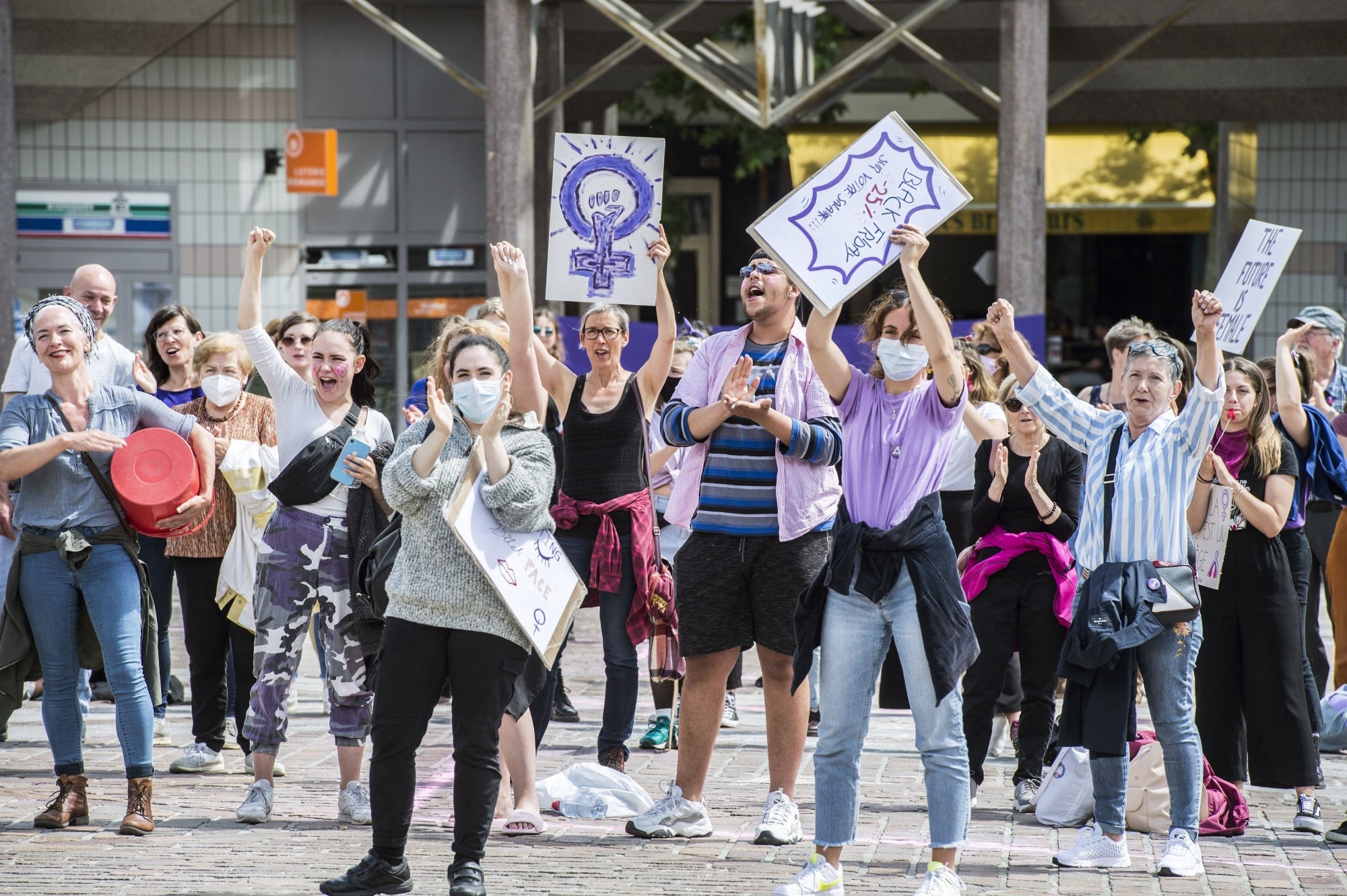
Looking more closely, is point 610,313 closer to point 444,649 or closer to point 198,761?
point 444,649

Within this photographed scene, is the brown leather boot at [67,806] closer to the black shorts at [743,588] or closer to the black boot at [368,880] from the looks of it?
the black boot at [368,880]

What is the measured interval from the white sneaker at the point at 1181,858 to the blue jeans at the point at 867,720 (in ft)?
2.98

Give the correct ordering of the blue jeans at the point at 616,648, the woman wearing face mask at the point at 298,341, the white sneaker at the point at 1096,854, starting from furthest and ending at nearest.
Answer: the woman wearing face mask at the point at 298,341 < the blue jeans at the point at 616,648 < the white sneaker at the point at 1096,854

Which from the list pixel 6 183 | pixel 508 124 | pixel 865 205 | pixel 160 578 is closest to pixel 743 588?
pixel 865 205

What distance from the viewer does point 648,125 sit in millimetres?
17891

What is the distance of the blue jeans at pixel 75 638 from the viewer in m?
5.77

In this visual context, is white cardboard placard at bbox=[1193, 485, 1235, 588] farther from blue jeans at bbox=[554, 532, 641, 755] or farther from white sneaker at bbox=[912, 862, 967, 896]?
blue jeans at bbox=[554, 532, 641, 755]

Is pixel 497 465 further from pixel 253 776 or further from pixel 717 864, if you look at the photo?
pixel 253 776

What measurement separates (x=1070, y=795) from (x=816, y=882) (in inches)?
64.2

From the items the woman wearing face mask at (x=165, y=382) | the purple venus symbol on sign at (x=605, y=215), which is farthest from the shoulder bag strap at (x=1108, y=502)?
the woman wearing face mask at (x=165, y=382)

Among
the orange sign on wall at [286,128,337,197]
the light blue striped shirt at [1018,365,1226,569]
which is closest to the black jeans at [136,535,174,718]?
the light blue striped shirt at [1018,365,1226,569]

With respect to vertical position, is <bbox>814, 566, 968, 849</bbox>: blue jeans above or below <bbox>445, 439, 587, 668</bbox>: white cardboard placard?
below

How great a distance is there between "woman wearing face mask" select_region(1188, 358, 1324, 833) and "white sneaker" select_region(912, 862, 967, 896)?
6.09 feet

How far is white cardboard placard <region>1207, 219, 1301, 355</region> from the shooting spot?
6.95 meters
